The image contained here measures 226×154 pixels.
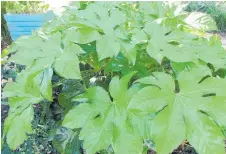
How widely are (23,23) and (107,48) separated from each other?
284cm

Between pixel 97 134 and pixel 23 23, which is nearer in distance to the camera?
pixel 97 134

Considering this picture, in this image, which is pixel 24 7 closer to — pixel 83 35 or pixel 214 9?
pixel 83 35

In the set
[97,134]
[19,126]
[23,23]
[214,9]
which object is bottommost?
[214,9]

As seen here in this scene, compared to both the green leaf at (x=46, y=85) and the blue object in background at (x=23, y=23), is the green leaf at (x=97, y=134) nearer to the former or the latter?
the green leaf at (x=46, y=85)

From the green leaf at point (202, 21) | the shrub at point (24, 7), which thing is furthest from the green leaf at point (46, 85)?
the shrub at point (24, 7)

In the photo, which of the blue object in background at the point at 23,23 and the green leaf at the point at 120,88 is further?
the blue object in background at the point at 23,23

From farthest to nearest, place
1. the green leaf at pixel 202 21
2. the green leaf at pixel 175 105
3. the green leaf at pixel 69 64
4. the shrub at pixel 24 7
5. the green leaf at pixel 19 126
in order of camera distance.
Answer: the shrub at pixel 24 7 → the green leaf at pixel 202 21 → the green leaf at pixel 19 126 → the green leaf at pixel 69 64 → the green leaf at pixel 175 105

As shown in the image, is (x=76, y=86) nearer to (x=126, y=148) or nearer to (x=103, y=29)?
(x=103, y=29)

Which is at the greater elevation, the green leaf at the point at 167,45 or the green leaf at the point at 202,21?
the green leaf at the point at 167,45

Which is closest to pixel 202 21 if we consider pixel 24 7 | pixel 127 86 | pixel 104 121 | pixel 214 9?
pixel 127 86

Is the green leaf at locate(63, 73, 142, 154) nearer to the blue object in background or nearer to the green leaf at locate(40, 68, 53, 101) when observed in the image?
the green leaf at locate(40, 68, 53, 101)

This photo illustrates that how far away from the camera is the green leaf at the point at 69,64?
3.51ft

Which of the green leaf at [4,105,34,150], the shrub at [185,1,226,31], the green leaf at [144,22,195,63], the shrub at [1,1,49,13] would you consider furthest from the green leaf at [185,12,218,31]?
the shrub at [185,1,226,31]

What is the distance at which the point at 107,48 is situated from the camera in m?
1.11
